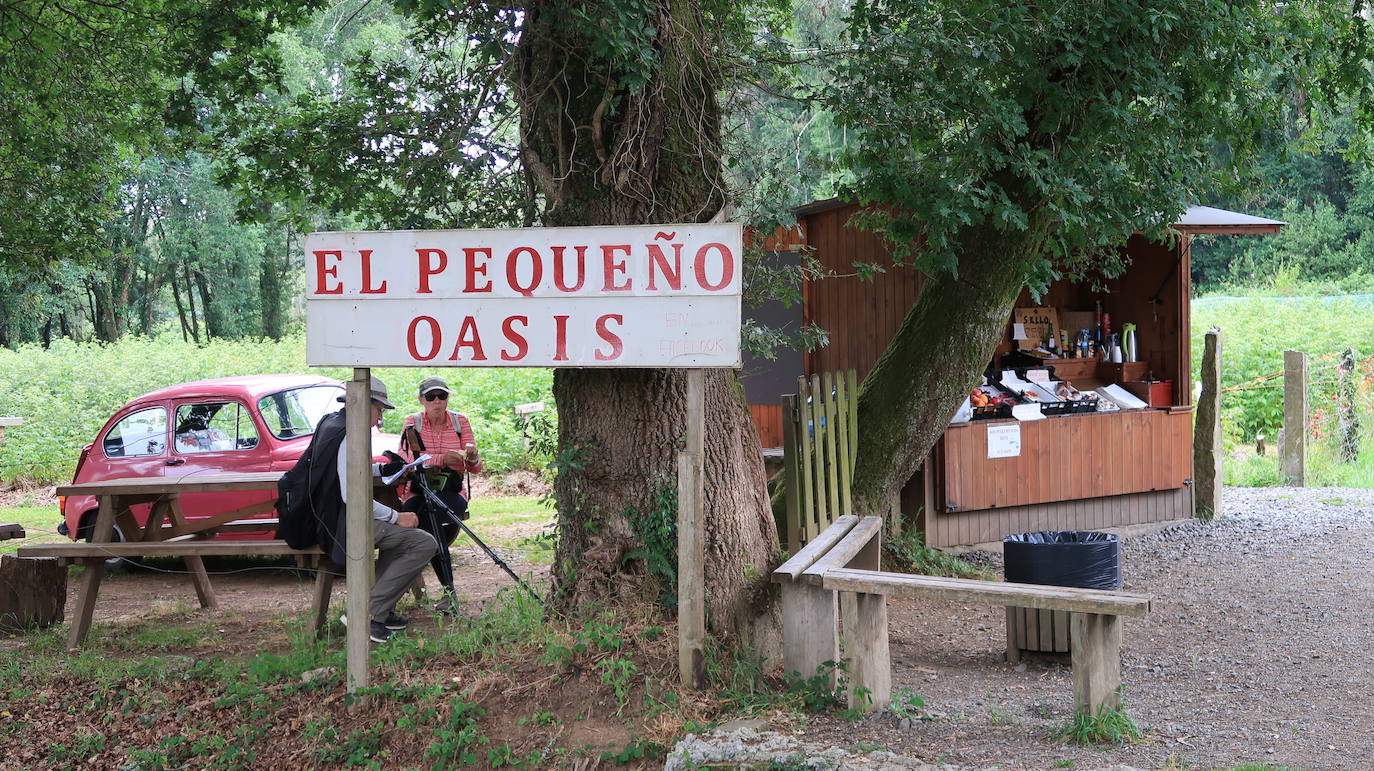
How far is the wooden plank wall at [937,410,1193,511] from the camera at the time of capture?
976cm

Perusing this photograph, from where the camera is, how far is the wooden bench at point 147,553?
6.81 m

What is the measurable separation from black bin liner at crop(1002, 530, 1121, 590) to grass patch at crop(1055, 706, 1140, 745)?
170 centimetres

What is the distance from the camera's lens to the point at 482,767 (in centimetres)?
501

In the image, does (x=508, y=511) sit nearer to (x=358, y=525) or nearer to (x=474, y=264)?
(x=358, y=525)

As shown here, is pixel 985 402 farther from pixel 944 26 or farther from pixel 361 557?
pixel 361 557

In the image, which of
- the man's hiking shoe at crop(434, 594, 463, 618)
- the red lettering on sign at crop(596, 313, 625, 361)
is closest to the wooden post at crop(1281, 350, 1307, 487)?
the man's hiking shoe at crop(434, 594, 463, 618)

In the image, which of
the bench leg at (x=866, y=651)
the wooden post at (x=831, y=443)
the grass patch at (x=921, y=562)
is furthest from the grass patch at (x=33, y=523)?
the bench leg at (x=866, y=651)

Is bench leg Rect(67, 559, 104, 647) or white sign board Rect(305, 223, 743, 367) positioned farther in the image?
bench leg Rect(67, 559, 104, 647)

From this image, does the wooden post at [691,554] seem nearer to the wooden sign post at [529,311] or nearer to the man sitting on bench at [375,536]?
the wooden sign post at [529,311]

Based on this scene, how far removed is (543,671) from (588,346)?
61.6 inches

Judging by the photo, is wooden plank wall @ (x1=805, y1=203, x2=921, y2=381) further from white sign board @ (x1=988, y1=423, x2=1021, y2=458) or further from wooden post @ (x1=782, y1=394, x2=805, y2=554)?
wooden post @ (x1=782, y1=394, x2=805, y2=554)

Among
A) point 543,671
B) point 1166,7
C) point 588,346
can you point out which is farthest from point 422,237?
point 1166,7

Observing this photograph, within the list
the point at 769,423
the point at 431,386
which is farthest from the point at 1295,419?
the point at 431,386

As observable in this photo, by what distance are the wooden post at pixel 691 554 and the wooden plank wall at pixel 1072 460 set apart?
190 inches
